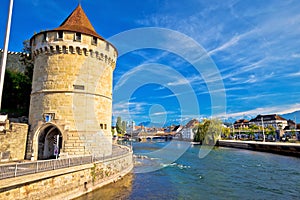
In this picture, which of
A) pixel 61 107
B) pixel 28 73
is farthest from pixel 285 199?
pixel 28 73

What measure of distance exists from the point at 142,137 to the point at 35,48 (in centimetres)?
8295

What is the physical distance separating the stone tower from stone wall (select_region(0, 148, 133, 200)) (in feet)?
6.68

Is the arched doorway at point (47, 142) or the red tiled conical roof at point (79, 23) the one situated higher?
the red tiled conical roof at point (79, 23)

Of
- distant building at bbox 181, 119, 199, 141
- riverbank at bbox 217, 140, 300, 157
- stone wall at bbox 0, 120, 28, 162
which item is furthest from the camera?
distant building at bbox 181, 119, 199, 141

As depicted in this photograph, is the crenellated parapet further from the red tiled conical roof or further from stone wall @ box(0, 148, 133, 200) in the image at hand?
stone wall @ box(0, 148, 133, 200)

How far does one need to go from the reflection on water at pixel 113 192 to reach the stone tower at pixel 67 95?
274 cm

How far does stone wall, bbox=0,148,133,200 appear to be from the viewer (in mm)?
7465

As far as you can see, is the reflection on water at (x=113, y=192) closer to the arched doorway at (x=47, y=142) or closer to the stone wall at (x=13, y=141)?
the arched doorway at (x=47, y=142)

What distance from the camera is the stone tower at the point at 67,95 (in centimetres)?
1357

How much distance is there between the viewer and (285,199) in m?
11.0

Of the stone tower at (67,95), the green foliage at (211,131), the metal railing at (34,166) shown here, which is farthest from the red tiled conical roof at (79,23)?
the green foliage at (211,131)

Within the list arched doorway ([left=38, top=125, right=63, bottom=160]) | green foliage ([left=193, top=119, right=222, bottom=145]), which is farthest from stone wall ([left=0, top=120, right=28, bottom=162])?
green foliage ([left=193, top=119, right=222, bottom=145])

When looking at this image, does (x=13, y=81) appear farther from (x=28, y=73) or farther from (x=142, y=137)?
(x=142, y=137)

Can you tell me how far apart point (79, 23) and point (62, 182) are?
12.3 metres
